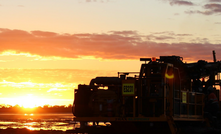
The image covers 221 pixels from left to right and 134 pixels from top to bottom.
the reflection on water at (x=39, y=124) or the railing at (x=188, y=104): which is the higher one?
the railing at (x=188, y=104)

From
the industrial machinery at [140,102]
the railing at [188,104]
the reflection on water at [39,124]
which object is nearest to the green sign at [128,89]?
the industrial machinery at [140,102]

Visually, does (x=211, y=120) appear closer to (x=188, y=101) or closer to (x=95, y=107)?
(x=188, y=101)

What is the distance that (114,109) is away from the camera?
61.8 feet

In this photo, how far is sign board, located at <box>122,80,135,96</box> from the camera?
59.5ft

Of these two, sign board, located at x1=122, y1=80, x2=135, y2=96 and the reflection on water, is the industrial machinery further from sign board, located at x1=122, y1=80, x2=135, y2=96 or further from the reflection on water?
the reflection on water

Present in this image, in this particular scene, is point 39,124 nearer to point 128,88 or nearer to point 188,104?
point 188,104

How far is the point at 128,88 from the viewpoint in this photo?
59.9 feet

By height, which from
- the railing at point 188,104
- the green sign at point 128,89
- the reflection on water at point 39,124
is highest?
the green sign at point 128,89

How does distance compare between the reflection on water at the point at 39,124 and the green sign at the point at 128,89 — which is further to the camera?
the reflection on water at the point at 39,124

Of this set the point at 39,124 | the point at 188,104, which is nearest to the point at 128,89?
the point at 188,104

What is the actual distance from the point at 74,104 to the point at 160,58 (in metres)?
6.00

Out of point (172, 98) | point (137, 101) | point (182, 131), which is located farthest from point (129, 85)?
point (182, 131)

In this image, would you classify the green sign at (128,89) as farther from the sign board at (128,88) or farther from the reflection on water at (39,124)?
the reflection on water at (39,124)

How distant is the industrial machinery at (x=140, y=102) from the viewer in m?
17.9
